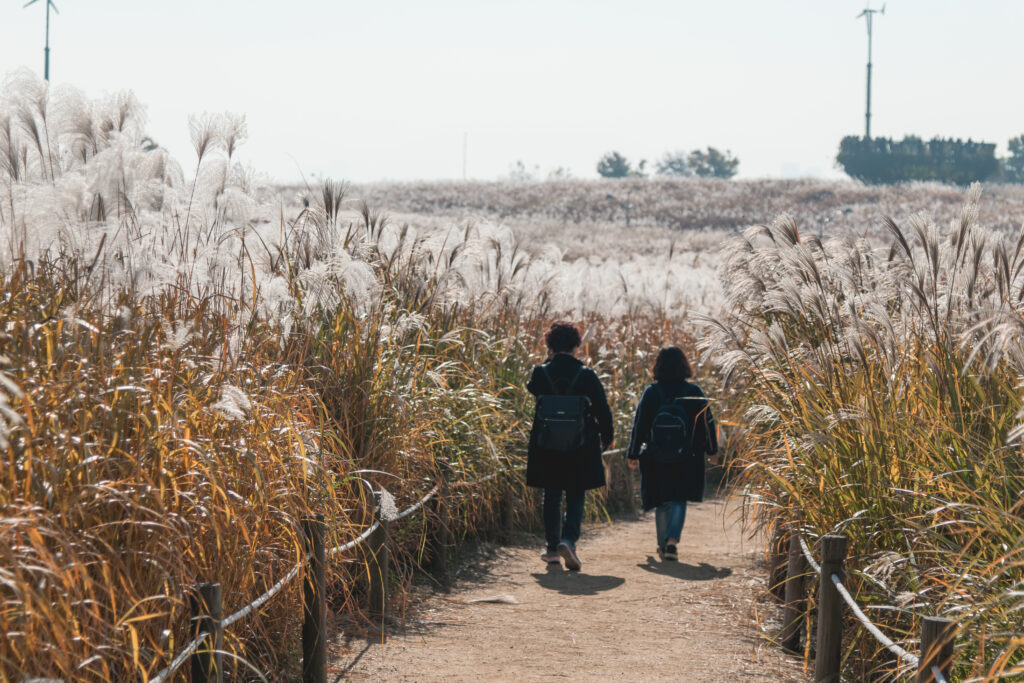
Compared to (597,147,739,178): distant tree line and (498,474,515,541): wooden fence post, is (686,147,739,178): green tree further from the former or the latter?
(498,474,515,541): wooden fence post

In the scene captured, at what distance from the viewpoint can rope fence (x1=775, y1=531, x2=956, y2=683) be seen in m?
2.95

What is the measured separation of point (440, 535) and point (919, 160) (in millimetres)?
69087

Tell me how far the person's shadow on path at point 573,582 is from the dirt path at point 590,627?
1 centimetres

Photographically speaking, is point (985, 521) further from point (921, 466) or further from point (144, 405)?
point (144, 405)

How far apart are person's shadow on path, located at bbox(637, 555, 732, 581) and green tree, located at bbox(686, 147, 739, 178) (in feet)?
Answer: 268

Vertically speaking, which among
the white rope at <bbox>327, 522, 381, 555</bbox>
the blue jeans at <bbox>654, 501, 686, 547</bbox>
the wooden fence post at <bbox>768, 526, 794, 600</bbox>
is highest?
the white rope at <bbox>327, 522, 381, 555</bbox>

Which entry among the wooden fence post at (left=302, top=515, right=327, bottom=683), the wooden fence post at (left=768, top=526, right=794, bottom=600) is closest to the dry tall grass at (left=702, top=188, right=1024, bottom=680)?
the wooden fence post at (left=768, top=526, right=794, bottom=600)

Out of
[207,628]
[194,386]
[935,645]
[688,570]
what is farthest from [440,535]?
[935,645]

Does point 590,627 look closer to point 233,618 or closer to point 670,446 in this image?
point 670,446

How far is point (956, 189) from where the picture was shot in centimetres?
5884

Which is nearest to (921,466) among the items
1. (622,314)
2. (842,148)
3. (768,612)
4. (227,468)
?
(768,612)

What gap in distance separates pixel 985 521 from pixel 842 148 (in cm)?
7256

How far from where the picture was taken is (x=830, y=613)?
4.12 metres

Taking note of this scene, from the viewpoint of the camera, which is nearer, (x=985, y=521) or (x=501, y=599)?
(x=985, y=521)
